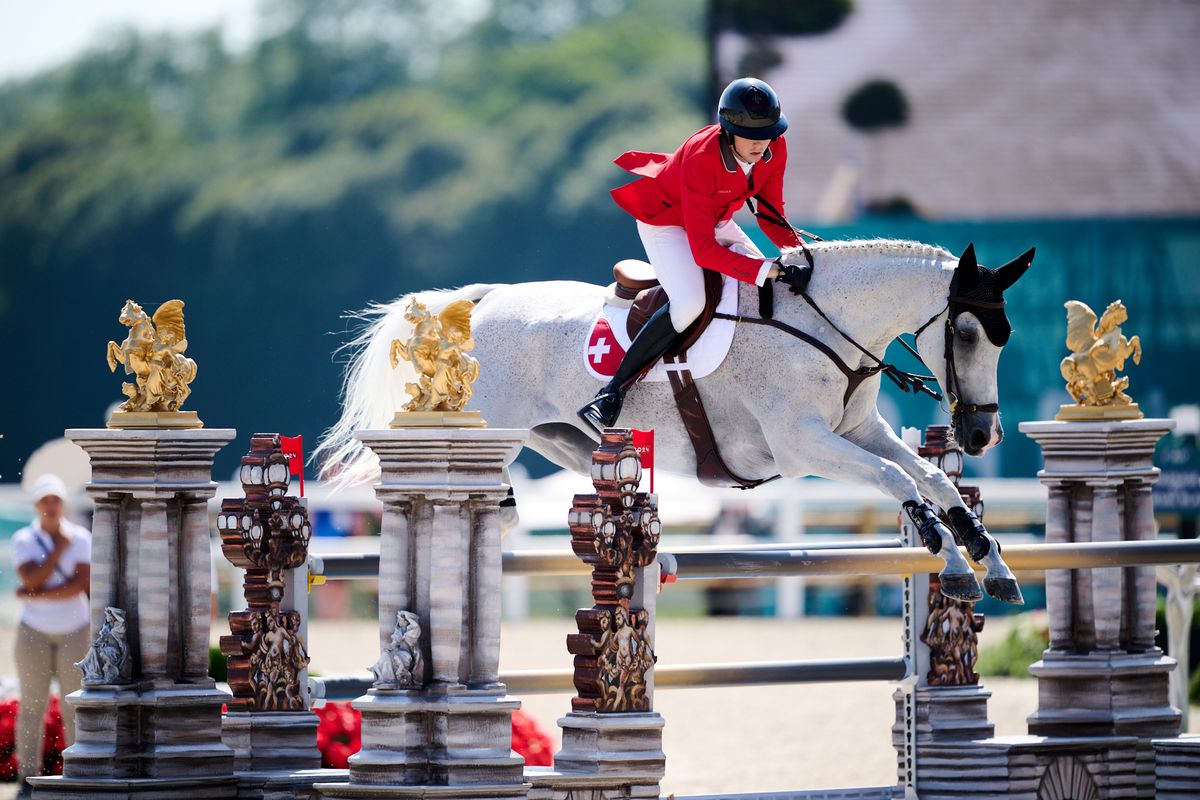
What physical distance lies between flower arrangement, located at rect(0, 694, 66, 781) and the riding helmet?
159 inches

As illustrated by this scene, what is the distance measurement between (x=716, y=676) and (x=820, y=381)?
1052 millimetres

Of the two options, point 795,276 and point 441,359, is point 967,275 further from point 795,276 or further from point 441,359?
point 441,359

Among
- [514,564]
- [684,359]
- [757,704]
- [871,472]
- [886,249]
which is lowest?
[757,704]

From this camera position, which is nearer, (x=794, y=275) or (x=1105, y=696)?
(x=794, y=275)

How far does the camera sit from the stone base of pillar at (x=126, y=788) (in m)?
5.99

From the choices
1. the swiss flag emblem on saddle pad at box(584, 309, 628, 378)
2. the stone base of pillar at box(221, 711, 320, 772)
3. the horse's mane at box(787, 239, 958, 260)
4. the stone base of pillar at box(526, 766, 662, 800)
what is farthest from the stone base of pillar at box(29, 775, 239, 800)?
the horse's mane at box(787, 239, 958, 260)

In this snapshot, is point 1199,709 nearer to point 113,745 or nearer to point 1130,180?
point 113,745

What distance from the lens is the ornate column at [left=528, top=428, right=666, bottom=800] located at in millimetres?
5793

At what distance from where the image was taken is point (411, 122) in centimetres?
4819

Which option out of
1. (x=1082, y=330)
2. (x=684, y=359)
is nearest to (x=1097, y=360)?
(x=1082, y=330)

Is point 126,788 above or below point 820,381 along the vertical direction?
below

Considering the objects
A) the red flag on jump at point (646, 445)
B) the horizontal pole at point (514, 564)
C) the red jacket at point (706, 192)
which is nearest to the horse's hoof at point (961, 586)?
the horizontal pole at point (514, 564)

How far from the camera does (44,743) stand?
9078mm

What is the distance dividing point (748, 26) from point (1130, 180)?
534 centimetres
